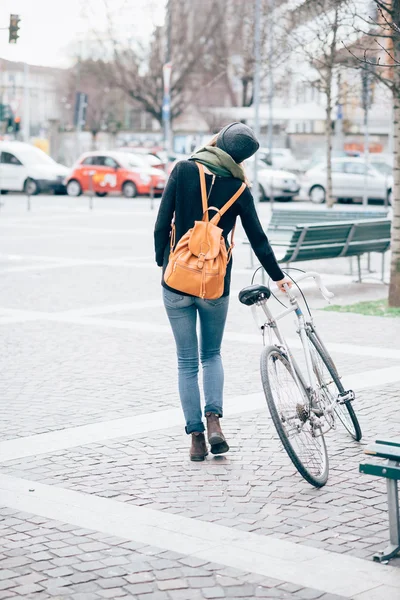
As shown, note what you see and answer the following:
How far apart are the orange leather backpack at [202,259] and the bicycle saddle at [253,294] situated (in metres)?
0.13

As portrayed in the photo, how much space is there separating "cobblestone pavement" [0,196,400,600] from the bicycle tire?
0.09 m

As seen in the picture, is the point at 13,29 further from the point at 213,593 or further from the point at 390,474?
the point at 213,593

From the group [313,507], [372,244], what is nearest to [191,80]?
[372,244]

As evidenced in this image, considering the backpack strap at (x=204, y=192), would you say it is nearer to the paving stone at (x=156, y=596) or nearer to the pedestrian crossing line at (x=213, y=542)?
the pedestrian crossing line at (x=213, y=542)

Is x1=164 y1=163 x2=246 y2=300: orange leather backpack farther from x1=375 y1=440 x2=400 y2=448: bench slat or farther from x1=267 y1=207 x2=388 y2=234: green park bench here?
x1=267 y1=207 x2=388 y2=234: green park bench

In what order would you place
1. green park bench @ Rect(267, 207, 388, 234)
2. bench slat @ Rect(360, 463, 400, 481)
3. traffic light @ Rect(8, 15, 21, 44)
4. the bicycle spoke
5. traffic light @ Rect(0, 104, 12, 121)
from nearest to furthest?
bench slat @ Rect(360, 463, 400, 481), the bicycle spoke, green park bench @ Rect(267, 207, 388, 234), traffic light @ Rect(8, 15, 21, 44), traffic light @ Rect(0, 104, 12, 121)

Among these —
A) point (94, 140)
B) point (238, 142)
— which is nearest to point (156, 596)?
point (238, 142)

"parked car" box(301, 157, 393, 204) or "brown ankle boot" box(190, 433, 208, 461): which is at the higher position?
"parked car" box(301, 157, 393, 204)

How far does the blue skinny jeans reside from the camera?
577 centimetres

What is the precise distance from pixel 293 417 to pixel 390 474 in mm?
1152

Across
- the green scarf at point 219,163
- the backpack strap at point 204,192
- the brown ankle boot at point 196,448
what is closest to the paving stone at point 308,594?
the brown ankle boot at point 196,448

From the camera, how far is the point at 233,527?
15.7ft

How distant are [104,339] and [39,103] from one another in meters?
130

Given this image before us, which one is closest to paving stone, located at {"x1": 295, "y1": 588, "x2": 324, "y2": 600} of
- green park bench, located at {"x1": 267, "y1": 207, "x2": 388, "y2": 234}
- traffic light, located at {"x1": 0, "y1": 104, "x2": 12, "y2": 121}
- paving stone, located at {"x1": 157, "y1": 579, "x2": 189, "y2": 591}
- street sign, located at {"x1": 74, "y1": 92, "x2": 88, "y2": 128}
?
paving stone, located at {"x1": 157, "y1": 579, "x2": 189, "y2": 591}
